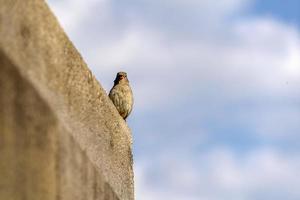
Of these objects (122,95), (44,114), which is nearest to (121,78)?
(122,95)

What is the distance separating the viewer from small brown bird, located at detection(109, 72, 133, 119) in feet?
28.7

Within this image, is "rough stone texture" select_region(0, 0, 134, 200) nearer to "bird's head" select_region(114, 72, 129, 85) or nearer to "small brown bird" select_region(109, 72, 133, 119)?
"small brown bird" select_region(109, 72, 133, 119)

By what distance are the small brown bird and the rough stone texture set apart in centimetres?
352

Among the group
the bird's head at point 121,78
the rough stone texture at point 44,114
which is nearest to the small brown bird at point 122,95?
the bird's head at point 121,78

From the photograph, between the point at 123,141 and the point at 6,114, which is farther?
the point at 123,141

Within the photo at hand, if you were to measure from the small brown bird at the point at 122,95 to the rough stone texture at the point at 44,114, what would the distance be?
352 centimetres

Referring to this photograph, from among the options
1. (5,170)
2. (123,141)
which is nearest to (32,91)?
(5,170)

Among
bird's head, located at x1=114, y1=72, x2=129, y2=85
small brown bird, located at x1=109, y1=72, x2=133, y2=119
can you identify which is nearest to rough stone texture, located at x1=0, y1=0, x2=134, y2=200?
small brown bird, located at x1=109, y1=72, x2=133, y2=119

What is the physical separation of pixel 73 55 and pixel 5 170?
1465mm

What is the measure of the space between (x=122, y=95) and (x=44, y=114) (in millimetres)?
5713

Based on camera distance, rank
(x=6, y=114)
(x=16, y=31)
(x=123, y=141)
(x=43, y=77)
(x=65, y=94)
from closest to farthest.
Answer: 1. (x=6, y=114)
2. (x=16, y=31)
3. (x=43, y=77)
4. (x=65, y=94)
5. (x=123, y=141)

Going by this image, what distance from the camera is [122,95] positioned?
9344 mm

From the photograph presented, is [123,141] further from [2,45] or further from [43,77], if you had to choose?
[2,45]

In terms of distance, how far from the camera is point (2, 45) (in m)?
3.25
